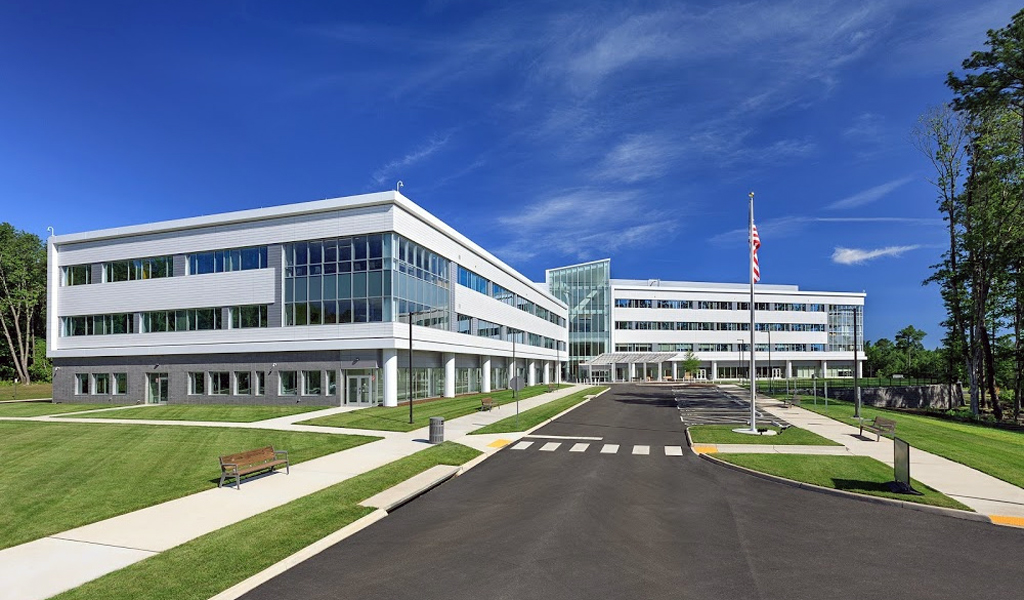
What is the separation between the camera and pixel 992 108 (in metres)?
32.5

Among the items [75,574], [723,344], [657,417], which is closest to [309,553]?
[75,574]

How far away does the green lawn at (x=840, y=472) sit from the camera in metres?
12.8

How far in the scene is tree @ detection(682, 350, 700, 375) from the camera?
297ft

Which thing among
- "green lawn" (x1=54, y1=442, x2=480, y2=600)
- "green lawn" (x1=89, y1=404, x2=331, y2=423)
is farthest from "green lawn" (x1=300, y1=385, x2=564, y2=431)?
"green lawn" (x1=54, y1=442, x2=480, y2=600)

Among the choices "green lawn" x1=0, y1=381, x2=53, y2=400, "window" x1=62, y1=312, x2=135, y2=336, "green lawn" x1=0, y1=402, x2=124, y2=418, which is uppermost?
"window" x1=62, y1=312, x2=135, y2=336

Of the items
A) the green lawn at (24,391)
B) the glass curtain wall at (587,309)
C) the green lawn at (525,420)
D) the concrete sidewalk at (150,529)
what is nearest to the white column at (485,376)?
the green lawn at (525,420)

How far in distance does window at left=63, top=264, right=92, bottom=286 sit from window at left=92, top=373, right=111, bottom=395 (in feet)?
25.4

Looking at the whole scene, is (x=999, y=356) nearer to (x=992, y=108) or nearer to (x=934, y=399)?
(x=934, y=399)

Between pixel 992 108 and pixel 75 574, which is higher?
pixel 992 108

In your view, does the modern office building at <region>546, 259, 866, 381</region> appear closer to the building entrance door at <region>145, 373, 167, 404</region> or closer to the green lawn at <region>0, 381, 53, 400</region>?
the building entrance door at <region>145, 373, 167, 404</region>

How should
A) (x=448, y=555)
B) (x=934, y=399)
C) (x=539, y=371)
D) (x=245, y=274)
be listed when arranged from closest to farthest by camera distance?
(x=448, y=555), (x=245, y=274), (x=934, y=399), (x=539, y=371)

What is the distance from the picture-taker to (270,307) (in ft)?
129

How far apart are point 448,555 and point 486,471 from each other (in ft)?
24.2

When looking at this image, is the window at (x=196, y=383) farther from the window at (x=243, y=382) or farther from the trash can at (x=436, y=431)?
the trash can at (x=436, y=431)
